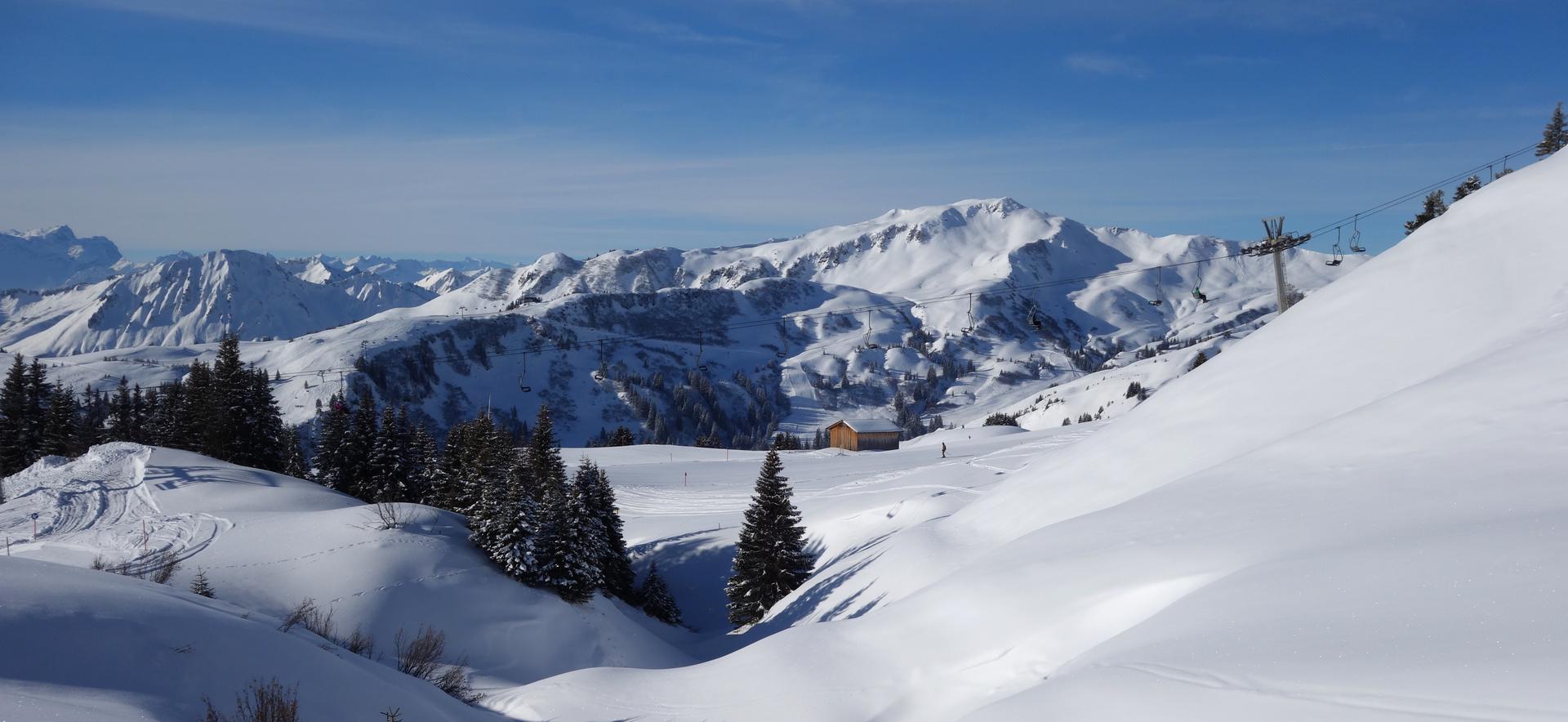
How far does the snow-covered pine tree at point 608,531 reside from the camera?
31.0 metres

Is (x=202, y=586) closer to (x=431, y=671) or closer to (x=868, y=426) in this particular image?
(x=431, y=671)

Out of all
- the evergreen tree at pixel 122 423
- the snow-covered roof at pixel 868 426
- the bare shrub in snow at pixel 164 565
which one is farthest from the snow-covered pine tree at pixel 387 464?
the snow-covered roof at pixel 868 426

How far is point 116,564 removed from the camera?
75.2ft

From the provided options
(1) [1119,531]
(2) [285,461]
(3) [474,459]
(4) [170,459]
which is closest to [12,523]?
(4) [170,459]

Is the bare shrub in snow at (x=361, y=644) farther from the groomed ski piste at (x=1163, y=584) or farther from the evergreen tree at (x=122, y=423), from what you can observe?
the evergreen tree at (x=122, y=423)

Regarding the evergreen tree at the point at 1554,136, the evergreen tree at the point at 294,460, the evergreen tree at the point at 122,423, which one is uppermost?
the evergreen tree at the point at 1554,136

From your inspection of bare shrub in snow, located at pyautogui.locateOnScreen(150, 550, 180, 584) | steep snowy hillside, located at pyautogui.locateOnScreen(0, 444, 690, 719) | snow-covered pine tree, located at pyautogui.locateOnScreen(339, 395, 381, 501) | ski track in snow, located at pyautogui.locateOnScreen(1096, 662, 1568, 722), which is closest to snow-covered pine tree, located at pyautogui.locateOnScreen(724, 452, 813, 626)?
steep snowy hillside, located at pyautogui.locateOnScreen(0, 444, 690, 719)

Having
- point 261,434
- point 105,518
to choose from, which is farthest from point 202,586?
point 261,434

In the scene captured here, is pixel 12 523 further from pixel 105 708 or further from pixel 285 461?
pixel 105 708

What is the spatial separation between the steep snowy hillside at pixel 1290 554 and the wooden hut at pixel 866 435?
70.2 meters

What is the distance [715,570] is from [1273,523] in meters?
32.0

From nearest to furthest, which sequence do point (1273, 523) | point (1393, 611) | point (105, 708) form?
point (1393, 611) < point (105, 708) < point (1273, 523)

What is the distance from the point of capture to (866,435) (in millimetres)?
92312

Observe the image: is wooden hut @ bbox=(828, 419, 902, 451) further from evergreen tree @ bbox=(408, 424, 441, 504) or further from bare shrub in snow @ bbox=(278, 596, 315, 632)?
bare shrub in snow @ bbox=(278, 596, 315, 632)
